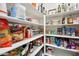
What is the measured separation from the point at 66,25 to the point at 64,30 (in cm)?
17

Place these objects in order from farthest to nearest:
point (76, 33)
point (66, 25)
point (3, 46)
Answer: point (66, 25) → point (76, 33) → point (3, 46)

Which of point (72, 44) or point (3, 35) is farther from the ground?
point (3, 35)

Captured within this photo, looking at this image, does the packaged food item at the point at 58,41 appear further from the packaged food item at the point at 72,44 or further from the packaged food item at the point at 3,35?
the packaged food item at the point at 3,35

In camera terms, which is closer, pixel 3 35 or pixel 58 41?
pixel 3 35

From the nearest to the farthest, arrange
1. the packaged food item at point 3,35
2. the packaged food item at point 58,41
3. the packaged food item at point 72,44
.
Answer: the packaged food item at point 3,35 → the packaged food item at point 72,44 → the packaged food item at point 58,41

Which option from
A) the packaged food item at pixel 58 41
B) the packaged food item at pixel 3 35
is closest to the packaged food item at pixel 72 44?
the packaged food item at pixel 58 41

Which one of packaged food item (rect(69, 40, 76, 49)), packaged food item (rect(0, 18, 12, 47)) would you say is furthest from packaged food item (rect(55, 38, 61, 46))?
packaged food item (rect(0, 18, 12, 47))

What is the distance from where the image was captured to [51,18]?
2660 mm

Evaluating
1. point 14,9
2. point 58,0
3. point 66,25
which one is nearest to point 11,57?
point 14,9

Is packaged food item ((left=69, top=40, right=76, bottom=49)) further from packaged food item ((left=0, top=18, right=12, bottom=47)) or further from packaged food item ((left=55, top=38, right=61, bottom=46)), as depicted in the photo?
packaged food item ((left=0, top=18, right=12, bottom=47))

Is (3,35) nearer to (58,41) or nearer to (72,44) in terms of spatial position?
(72,44)

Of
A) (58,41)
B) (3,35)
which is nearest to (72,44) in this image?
(58,41)

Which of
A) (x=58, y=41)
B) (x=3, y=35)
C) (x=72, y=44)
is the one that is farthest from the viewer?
(x=58, y=41)

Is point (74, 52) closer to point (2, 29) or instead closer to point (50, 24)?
point (50, 24)
